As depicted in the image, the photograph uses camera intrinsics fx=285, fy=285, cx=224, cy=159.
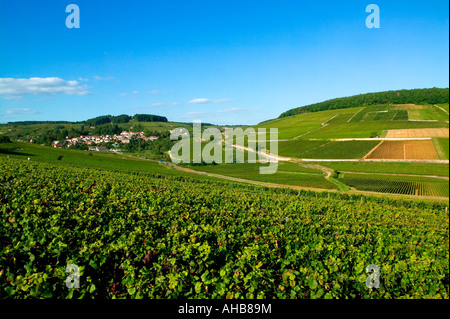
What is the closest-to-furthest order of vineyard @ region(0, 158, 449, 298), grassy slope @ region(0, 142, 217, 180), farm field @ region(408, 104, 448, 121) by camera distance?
farm field @ region(408, 104, 448, 121), vineyard @ region(0, 158, 449, 298), grassy slope @ region(0, 142, 217, 180)

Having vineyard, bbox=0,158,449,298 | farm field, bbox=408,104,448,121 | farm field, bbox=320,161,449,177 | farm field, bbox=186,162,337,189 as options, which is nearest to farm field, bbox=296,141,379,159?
farm field, bbox=320,161,449,177

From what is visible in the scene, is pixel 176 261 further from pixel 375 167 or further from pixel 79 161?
pixel 79 161

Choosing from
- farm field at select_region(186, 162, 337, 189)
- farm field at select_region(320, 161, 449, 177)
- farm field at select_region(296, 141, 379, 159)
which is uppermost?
farm field at select_region(296, 141, 379, 159)

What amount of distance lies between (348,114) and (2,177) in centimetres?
4991

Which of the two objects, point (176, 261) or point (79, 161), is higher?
point (176, 261)

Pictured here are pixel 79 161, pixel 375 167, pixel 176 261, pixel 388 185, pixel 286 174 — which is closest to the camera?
pixel 176 261

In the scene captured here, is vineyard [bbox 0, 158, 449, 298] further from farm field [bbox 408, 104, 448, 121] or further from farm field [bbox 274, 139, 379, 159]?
farm field [bbox 274, 139, 379, 159]

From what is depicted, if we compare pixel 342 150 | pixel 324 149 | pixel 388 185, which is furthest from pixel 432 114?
pixel 324 149

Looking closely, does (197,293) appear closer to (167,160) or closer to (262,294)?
(262,294)

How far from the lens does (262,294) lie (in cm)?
491

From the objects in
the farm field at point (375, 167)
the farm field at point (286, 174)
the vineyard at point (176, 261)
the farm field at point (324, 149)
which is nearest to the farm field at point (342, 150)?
the farm field at point (324, 149)

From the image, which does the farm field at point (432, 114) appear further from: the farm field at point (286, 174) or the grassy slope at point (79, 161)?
the grassy slope at point (79, 161)
